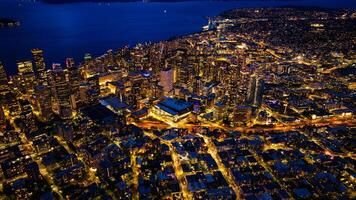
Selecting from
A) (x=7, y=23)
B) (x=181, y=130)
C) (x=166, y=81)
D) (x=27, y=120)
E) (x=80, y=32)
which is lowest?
(x=181, y=130)

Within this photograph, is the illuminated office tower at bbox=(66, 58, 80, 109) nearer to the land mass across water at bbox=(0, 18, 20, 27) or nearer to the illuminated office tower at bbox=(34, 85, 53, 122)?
the illuminated office tower at bbox=(34, 85, 53, 122)

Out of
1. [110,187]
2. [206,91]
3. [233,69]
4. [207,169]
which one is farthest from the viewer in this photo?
[233,69]

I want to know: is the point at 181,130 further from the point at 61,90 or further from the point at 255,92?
the point at 61,90

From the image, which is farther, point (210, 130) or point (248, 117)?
point (248, 117)

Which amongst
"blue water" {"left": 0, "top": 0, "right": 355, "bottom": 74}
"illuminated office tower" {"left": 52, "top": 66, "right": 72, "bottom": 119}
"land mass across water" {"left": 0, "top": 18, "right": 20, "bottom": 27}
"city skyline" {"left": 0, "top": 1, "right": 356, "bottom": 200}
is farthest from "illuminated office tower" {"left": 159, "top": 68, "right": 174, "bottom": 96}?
"land mass across water" {"left": 0, "top": 18, "right": 20, "bottom": 27}

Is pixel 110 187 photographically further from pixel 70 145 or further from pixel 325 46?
pixel 325 46

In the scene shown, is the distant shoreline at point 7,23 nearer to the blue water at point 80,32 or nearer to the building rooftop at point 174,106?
the blue water at point 80,32

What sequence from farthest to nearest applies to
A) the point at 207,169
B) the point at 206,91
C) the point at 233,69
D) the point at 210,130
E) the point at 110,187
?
the point at 233,69
the point at 206,91
the point at 210,130
the point at 207,169
the point at 110,187

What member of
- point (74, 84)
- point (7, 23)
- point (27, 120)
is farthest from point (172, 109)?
point (7, 23)

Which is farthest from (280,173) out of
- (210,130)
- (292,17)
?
(292,17)
